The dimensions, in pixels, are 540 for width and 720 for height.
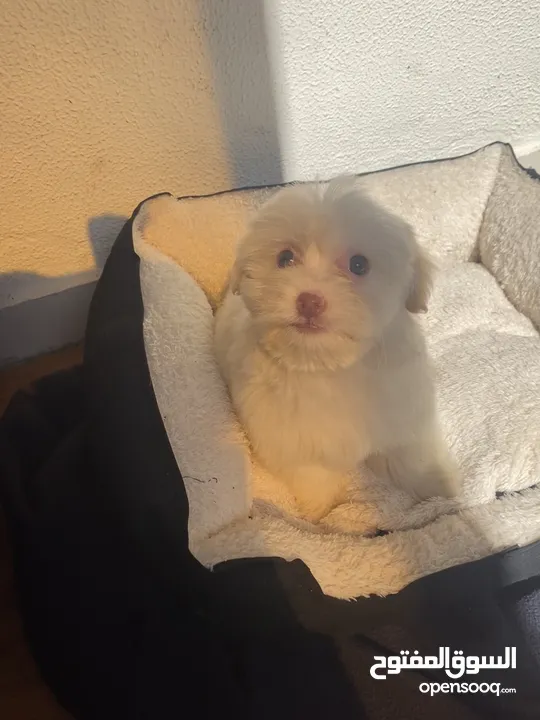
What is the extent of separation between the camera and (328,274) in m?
0.98

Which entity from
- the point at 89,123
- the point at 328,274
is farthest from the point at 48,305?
the point at 328,274

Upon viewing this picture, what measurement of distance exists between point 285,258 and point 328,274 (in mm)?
76

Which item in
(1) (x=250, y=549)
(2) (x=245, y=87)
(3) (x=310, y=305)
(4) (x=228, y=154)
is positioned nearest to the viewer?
(3) (x=310, y=305)

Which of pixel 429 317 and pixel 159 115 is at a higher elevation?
pixel 159 115

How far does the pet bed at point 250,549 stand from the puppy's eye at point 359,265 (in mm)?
386

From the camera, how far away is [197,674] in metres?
1.02

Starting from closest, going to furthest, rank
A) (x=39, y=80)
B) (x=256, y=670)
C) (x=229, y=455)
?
(x=256, y=670) → (x=229, y=455) → (x=39, y=80)

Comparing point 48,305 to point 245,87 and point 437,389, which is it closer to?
point 245,87

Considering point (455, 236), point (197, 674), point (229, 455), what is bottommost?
point (197, 674)

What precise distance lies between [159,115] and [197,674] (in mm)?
1173

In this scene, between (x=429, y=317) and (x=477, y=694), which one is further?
(x=429, y=317)

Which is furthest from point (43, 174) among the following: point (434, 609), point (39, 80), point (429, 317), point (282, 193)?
point (434, 609)

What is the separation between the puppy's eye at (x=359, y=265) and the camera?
992 mm

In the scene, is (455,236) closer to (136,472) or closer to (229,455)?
(229,455)
